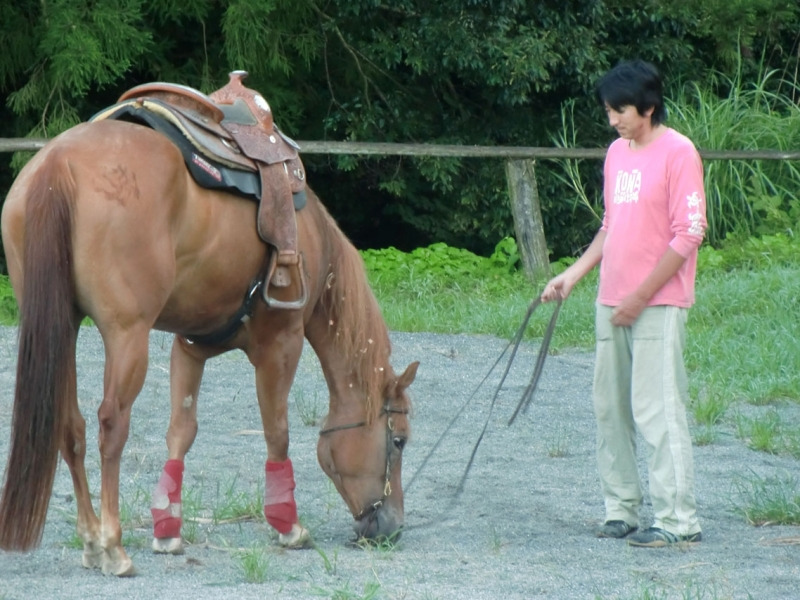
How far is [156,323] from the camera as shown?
12.8ft

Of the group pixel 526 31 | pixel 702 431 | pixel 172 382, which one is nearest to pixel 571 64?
pixel 526 31

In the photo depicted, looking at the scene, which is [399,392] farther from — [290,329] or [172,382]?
[172,382]

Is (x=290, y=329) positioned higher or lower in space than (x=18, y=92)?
lower

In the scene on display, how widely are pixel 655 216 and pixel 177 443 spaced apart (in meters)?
1.88

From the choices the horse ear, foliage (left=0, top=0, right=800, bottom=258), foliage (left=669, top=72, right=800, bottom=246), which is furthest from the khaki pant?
foliage (left=0, top=0, right=800, bottom=258)

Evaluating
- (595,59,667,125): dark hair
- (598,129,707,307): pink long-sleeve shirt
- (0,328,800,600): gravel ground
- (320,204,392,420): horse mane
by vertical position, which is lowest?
(0,328,800,600): gravel ground

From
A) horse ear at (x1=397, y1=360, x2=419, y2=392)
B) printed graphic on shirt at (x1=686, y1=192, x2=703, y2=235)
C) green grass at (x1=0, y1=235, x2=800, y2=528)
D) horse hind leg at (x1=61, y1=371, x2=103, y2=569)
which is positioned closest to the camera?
horse hind leg at (x1=61, y1=371, x2=103, y2=569)

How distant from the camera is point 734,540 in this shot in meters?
4.20

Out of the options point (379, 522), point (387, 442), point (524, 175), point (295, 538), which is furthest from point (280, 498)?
point (524, 175)

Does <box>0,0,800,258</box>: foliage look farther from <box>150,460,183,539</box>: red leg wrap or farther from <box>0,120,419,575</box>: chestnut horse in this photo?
<box>150,460,183,539</box>: red leg wrap

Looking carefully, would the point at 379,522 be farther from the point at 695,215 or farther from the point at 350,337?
the point at 695,215

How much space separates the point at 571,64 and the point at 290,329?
307 inches

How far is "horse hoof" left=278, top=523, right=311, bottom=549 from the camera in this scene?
414 cm

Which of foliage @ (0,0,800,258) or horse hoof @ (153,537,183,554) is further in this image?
foliage @ (0,0,800,258)
